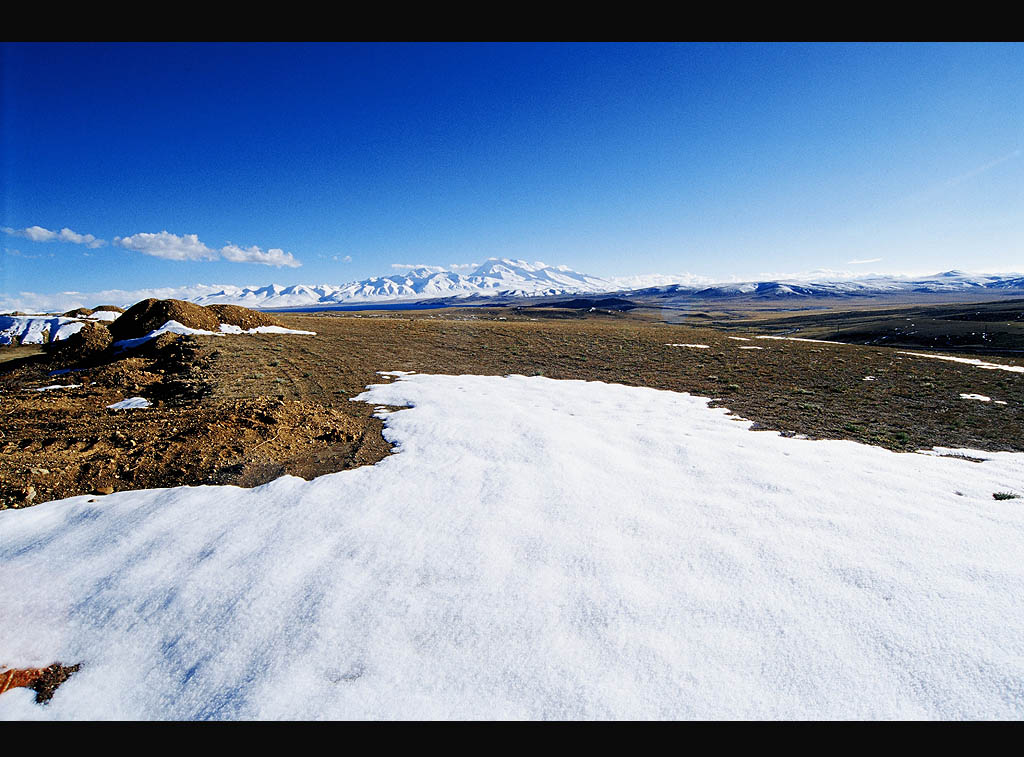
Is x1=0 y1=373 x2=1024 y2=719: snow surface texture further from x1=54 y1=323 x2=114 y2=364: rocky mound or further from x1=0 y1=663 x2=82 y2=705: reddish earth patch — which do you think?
x1=54 y1=323 x2=114 y2=364: rocky mound

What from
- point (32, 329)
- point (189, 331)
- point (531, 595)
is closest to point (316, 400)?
point (531, 595)

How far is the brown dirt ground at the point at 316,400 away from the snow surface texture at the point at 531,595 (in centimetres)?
119

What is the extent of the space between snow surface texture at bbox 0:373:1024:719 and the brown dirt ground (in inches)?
47.0

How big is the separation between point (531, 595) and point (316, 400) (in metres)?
10.3

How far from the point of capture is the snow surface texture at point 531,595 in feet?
10.4

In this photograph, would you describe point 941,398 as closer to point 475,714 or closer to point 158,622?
point 475,714

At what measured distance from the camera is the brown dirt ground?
23.5 feet

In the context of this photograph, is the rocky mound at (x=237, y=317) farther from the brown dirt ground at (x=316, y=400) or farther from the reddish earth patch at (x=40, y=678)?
the reddish earth patch at (x=40, y=678)

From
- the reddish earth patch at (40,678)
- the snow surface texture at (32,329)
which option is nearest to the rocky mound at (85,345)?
the snow surface texture at (32,329)

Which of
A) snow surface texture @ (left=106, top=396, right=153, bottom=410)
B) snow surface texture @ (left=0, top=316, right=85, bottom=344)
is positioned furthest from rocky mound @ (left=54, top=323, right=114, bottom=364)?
snow surface texture @ (left=0, top=316, right=85, bottom=344)

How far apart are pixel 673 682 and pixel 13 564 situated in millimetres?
7409

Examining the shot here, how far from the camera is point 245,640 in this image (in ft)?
12.1

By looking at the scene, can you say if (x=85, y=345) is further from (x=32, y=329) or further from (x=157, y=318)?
(x=32, y=329)

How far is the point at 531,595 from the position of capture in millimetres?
4223
